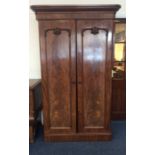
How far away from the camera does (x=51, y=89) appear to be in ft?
9.71

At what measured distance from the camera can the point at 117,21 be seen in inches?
141

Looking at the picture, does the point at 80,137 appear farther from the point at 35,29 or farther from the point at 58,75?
the point at 35,29

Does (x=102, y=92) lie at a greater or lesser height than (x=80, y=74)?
lesser

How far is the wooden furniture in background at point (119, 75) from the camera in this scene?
3.67 m

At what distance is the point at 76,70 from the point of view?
2932mm

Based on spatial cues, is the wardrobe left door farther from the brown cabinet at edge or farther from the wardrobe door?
the wardrobe door

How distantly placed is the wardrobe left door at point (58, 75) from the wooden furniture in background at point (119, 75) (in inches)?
42.9
